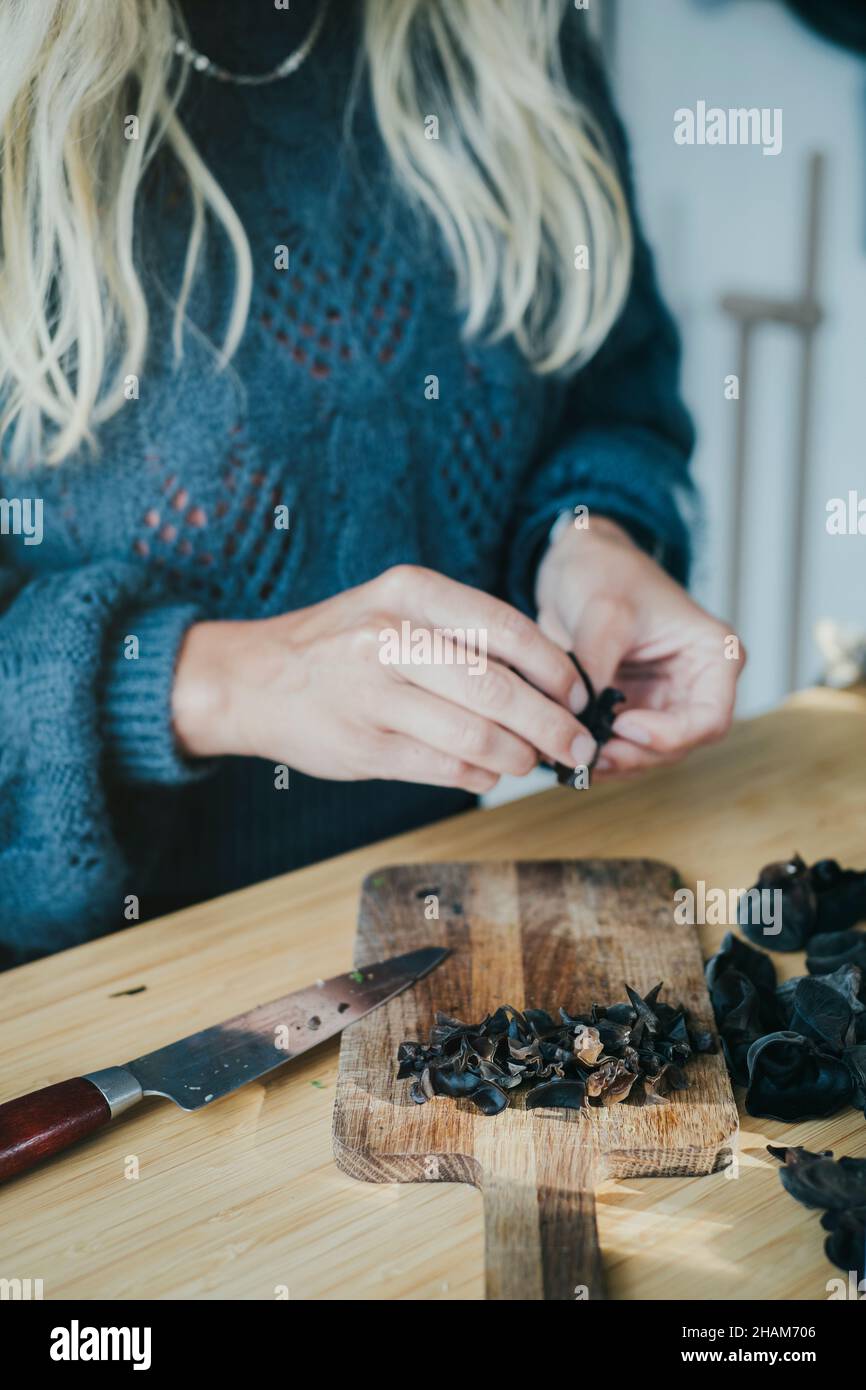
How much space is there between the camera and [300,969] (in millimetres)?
848

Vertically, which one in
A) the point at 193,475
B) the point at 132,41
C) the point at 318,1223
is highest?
the point at 132,41

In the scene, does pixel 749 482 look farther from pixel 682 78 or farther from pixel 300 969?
pixel 300 969

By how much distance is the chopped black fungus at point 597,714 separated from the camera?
3.06ft

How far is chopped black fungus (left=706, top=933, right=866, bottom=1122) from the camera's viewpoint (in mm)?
668

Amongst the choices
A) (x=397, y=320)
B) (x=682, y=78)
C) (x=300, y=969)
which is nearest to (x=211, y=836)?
(x=300, y=969)

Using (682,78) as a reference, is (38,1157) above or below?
below

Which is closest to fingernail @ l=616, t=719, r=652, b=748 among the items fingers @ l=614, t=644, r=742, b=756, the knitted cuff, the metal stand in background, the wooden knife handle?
fingers @ l=614, t=644, r=742, b=756

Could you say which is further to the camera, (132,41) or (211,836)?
(211,836)

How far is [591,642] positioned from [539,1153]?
Result: 46 centimetres

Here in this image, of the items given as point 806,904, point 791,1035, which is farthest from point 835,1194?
point 806,904

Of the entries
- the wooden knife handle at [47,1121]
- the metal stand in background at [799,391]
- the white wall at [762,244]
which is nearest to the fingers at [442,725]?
the wooden knife handle at [47,1121]

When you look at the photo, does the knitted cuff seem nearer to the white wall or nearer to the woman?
the woman

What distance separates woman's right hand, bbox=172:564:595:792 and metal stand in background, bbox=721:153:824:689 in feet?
6.29

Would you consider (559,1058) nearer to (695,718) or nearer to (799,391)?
(695,718)
